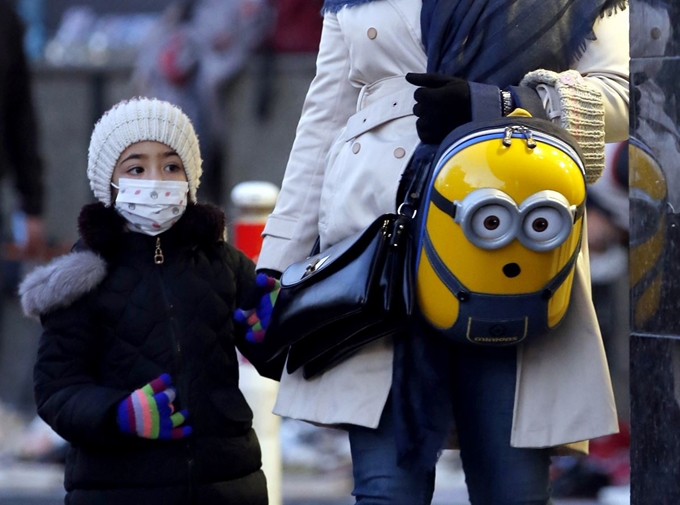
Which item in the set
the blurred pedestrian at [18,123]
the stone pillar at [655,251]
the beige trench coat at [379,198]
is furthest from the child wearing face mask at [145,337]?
the blurred pedestrian at [18,123]

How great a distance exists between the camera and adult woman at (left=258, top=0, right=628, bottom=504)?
10.8 ft

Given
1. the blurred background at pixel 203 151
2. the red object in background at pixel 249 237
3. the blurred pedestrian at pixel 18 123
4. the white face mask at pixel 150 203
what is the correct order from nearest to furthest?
the white face mask at pixel 150 203 → the red object in background at pixel 249 237 → the blurred background at pixel 203 151 → the blurred pedestrian at pixel 18 123

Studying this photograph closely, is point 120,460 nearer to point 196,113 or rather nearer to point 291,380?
point 291,380

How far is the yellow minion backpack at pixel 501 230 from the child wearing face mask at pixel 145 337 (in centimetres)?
73

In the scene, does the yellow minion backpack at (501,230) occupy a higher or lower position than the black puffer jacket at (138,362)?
higher

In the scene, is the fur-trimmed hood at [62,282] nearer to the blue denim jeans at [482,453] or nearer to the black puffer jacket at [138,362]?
the black puffer jacket at [138,362]

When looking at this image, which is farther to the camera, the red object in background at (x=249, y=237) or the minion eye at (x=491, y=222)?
the red object in background at (x=249, y=237)

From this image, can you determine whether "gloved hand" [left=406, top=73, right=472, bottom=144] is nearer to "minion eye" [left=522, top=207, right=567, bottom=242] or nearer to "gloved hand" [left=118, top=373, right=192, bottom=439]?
"minion eye" [left=522, top=207, right=567, bottom=242]

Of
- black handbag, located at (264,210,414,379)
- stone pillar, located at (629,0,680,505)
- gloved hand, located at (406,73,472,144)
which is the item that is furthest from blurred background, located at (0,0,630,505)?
gloved hand, located at (406,73,472,144)

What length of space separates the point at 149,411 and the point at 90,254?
0.45m

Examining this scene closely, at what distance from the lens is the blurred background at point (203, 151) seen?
23.6 ft

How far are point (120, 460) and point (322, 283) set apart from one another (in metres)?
0.73

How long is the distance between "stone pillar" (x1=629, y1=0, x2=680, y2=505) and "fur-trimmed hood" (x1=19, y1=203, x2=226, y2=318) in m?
1.15

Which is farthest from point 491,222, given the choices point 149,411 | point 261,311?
point 149,411
